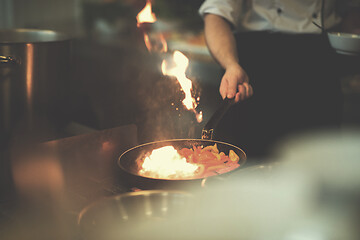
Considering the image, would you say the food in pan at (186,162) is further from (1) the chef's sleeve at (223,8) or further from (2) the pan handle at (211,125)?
(1) the chef's sleeve at (223,8)

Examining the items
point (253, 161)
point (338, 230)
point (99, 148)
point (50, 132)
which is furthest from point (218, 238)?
point (50, 132)

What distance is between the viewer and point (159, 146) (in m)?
1.14

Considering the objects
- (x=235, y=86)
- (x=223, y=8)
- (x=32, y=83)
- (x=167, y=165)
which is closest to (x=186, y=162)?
(x=167, y=165)

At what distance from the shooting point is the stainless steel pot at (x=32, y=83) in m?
1.22

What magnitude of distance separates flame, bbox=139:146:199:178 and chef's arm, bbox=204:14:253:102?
0.36 m

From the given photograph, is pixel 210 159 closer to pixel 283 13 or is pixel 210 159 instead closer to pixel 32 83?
pixel 32 83

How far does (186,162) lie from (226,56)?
0.66 m

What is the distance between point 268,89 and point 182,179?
1095 millimetres

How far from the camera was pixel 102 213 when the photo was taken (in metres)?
0.74

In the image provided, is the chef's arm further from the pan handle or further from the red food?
the red food

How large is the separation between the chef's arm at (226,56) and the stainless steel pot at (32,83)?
0.57 m

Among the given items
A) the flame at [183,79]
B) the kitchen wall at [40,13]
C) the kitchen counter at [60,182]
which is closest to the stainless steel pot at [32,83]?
the kitchen counter at [60,182]

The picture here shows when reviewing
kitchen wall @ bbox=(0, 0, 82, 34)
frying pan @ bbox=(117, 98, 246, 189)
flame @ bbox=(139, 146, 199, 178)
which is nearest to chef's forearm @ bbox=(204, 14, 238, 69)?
frying pan @ bbox=(117, 98, 246, 189)

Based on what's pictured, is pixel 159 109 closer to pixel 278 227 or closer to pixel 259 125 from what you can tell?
pixel 259 125
